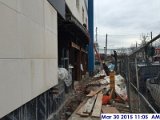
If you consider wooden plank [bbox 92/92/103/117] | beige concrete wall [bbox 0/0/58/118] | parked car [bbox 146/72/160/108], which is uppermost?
beige concrete wall [bbox 0/0/58/118]

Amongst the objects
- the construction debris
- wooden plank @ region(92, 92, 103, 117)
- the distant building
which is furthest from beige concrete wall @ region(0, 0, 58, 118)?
the construction debris

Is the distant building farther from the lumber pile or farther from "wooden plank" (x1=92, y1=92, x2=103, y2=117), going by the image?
the lumber pile

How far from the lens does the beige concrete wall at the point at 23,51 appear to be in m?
5.19

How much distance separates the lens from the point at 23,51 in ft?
20.4

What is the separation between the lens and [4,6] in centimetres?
519

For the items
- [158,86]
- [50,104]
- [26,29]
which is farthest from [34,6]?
[50,104]

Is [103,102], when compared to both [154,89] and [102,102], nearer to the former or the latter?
[102,102]

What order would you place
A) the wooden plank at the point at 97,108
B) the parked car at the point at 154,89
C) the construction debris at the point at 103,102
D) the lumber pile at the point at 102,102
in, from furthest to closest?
the lumber pile at the point at 102,102
the construction debris at the point at 103,102
the wooden plank at the point at 97,108
the parked car at the point at 154,89

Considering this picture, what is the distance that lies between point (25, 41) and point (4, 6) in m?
1.25

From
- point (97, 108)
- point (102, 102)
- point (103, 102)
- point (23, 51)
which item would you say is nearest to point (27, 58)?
point (23, 51)

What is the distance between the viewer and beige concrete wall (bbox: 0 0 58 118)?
204 inches

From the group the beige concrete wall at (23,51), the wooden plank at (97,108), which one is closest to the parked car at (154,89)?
the beige concrete wall at (23,51)

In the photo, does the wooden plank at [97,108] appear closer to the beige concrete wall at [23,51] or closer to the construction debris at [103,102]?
the construction debris at [103,102]

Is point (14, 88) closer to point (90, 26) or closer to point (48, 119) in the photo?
point (48, 119)
